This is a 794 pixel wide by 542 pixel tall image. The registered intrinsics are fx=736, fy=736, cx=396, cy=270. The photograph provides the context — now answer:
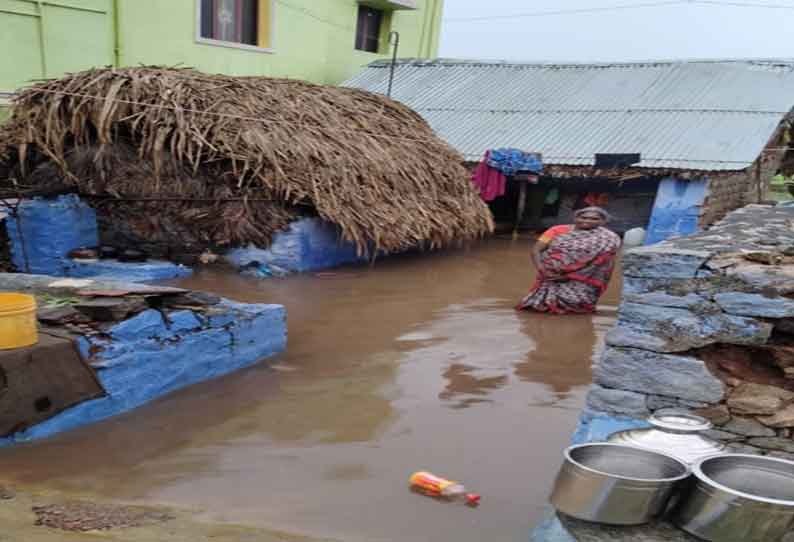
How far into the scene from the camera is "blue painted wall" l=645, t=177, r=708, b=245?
1227 cm

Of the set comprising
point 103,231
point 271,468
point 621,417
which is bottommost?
point 103,231

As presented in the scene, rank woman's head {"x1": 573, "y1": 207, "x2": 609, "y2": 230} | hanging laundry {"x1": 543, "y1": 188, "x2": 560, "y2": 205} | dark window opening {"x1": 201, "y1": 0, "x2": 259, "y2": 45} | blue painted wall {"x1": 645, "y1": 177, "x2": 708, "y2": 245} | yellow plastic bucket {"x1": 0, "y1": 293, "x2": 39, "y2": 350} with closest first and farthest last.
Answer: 1. yellow plastic bucket {"x1": 0, "y1": 293, "x2": 39, "y2": 350}
2. woman's head {"x1": 573, "y1": 207, "x2": 609, "y2": 230}
3. blue painted wall {"x1": 645, "y1": 177, "x2": 708, "y2": 245}
4. hanging laundry {"x1": 543, "y1": 188, "x2": 560, "y2": 205}
5. dark window opening {"x1": 201, "y1": 0, "x2": 259, "y2": 45}

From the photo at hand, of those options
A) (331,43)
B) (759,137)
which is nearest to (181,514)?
(759,137)

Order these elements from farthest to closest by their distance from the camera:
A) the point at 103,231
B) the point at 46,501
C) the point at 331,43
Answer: the point at 331,43, the point at 103,231, the point at 46,501

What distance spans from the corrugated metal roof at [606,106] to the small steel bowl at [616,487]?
10.6m

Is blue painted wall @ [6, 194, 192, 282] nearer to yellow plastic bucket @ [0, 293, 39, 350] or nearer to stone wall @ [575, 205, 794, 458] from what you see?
yellow plastic bucket @ [0, 293, 39, 350]

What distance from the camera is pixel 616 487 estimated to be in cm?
240

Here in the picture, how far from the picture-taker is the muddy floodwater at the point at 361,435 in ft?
11.7

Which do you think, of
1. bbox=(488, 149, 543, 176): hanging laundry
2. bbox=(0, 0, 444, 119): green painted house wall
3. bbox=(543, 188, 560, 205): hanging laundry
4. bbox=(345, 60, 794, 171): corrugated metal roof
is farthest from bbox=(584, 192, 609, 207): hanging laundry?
bbox=(0, 0, 444, 119): green painted house wall

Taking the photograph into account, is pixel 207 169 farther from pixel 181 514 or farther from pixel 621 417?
pixel 621 417

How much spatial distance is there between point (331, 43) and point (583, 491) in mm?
17203

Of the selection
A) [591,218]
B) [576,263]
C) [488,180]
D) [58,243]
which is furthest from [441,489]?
[488,180]

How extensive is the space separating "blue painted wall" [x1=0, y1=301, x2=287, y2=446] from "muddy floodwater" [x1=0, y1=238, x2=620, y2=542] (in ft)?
0.36

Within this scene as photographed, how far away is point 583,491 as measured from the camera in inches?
96.3
